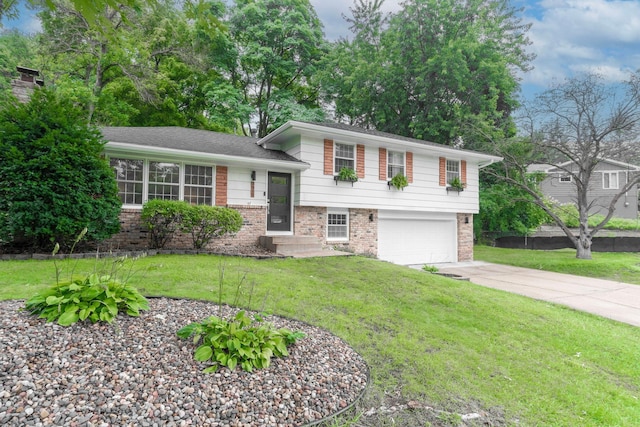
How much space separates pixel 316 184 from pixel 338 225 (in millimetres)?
1599

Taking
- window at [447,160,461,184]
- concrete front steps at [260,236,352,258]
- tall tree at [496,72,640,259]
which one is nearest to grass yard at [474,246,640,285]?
tall tree at [496,72,640,259]

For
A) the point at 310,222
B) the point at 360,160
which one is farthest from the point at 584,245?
the point at 310,222

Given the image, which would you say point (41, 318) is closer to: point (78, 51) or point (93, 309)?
point (93, 309)

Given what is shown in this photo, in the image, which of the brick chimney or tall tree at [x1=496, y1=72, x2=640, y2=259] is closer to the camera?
the brick chimney

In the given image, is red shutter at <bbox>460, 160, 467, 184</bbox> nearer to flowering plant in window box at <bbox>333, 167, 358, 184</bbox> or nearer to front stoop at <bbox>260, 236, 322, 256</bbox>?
flowering plant in window box at <bbox>333, 167, 358, 184</bbox>

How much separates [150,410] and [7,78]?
21.3 m

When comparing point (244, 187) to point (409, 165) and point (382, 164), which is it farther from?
point (409, 165)

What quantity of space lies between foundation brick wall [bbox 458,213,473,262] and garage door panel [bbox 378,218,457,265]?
224 mm

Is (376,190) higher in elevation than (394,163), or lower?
lower

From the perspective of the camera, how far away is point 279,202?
33.4 feet

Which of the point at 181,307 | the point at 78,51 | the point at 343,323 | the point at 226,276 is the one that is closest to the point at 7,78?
the point at 78,51

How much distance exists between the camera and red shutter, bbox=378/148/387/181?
11359 mm

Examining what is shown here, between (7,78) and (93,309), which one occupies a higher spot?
(7,78)

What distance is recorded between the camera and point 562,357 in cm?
367
